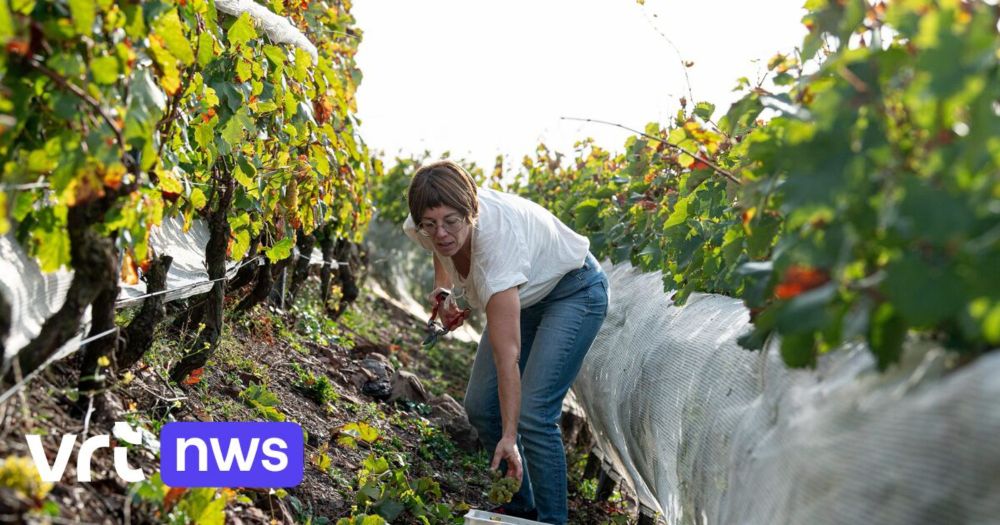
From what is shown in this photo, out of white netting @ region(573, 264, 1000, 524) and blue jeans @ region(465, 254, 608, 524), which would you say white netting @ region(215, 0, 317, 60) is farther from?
white netting @ region(573, 264, 1000, 524)

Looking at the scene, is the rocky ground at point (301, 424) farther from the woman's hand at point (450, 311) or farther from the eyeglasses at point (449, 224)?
the eyeglasses at point (449, 224)

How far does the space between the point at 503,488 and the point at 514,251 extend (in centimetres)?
71

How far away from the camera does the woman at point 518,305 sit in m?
2.99

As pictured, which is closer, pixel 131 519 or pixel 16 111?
pixel 16 111

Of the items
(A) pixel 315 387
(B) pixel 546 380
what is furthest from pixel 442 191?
(A) pixel 315 387

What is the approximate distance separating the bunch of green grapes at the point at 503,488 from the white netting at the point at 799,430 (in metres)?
0.42

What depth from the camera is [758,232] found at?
2121 millimetres

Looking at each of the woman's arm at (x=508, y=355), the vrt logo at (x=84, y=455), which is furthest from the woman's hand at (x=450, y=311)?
the vrt logo at (x=84, y=455)

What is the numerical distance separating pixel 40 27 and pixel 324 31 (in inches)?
174

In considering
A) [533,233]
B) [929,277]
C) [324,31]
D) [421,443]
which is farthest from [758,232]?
[324,31]

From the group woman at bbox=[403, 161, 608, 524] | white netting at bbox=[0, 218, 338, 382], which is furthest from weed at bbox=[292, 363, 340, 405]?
white netting at bbox=[0, 218, 338, 382]

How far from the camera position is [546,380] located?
10.7ft

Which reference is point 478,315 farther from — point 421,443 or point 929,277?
point 929,277

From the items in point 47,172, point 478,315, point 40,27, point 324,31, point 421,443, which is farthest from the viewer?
point 478,315
